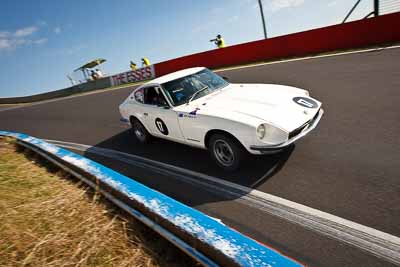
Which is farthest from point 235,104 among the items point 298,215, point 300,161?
point 298,215

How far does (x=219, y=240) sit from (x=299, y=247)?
110 centimetres

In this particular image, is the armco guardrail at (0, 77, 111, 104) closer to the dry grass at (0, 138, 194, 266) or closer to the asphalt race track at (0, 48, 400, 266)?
the asphalt race track at (0, 48, 400, 266)

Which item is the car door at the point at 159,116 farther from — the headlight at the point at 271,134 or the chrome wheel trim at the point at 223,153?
the headlight at the point at 271,134

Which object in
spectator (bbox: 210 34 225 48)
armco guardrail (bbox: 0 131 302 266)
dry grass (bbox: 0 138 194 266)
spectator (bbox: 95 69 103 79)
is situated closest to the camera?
armco guardrail (bbox: 0 131 302 266)

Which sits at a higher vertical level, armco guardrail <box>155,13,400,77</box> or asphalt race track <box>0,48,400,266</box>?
armco guardrail <box>155,13,400,77</box>

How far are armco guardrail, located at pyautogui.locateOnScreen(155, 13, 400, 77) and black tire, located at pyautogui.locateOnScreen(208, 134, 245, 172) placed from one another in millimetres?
10995

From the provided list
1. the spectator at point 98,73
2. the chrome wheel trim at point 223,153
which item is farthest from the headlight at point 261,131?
the spectator at point 98,73

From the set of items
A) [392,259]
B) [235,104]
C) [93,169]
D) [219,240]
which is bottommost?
[392,259]

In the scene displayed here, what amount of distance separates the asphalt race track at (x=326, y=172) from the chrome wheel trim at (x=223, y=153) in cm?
17

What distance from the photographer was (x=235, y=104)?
3885 mm

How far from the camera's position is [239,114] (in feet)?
11.5

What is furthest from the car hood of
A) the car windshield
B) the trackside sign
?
the trackside sign

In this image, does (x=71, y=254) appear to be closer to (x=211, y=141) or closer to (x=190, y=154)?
(x=211, y=141)

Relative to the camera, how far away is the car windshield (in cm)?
446
